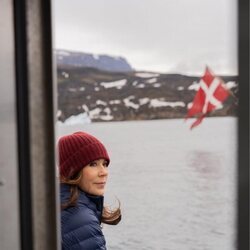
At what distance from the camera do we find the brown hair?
70.6 inches

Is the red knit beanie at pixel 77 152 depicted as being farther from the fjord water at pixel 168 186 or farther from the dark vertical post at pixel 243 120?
the fjord water at pixel 168 186

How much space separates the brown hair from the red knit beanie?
0.07 ft

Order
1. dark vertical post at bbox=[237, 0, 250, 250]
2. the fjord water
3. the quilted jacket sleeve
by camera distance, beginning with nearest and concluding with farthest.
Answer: dark vertical post at bbox=[237, 0, 250, 250] < the quilted jacket sleeve < the fjord water

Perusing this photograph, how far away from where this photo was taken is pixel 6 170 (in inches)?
46.3

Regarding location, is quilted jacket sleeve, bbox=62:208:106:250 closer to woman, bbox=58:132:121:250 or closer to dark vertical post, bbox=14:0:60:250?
woman, bbox=58:132:121:250

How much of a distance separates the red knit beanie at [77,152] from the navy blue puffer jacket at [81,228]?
4.6 inches

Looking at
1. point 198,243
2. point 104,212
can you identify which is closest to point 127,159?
point 198,243

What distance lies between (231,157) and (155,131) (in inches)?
772

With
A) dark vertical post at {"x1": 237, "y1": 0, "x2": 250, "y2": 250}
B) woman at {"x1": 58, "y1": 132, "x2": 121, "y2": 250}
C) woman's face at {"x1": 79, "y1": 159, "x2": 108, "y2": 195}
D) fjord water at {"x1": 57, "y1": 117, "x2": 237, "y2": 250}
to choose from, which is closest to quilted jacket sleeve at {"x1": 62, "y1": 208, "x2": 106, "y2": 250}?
woman at {"x1": 58, "y1": 132, "x2": 121, "y2": 250}

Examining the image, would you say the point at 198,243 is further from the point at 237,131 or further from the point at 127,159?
the point at 237,131

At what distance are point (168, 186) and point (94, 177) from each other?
542 inches

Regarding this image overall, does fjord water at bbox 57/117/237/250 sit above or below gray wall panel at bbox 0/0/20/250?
below

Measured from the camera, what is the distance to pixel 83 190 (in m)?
Result: 1.87

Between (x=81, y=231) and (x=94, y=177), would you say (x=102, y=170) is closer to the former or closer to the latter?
(x=94, y=177)
